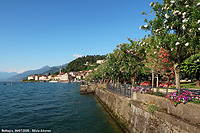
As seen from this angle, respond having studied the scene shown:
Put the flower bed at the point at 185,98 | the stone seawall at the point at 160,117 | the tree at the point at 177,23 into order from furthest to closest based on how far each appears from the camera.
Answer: the tree at the point at 177,23 < the flower bed at the point at 185,98 < the stone seawall at the point at 160,117

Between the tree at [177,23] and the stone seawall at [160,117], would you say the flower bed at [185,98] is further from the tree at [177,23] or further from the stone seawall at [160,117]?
the tree at [177,23]

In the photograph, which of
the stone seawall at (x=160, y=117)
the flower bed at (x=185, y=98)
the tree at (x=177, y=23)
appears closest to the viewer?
the stone seawall at (x=160, y=117)

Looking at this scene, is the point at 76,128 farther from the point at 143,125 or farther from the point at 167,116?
the point at 167,116

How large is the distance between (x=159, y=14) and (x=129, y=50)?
1155 cm

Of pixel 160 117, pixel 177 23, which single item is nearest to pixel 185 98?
pixel 160 117

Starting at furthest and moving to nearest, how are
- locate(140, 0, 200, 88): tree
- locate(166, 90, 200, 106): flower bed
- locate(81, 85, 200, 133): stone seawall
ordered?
locate(140, 0, 200, 88): tree < locate(166, 90, 200, 106): flower bed < locate(81, 85, 200, 133): stone seawall

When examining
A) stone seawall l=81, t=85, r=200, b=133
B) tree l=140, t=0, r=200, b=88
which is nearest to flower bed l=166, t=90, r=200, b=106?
stone seawall l=81, t=85, r=200, b=133

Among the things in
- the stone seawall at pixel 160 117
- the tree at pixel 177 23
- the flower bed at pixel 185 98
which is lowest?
the stone seawall at pixel 160 117

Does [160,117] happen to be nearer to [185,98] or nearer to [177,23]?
[185,98]

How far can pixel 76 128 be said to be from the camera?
1450cm

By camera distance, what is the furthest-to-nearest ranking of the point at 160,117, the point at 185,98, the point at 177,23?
the point at 177,23 → the point at 160,117 → the point at 185,98

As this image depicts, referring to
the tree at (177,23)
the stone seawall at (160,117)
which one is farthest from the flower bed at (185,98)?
the tree at (177,23)

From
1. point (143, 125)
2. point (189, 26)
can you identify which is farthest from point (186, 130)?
point (189, 26)

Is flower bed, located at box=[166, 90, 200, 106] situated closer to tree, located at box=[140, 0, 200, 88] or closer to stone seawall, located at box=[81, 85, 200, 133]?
stone seawall, located at box=[81, 85, 200, 133]
